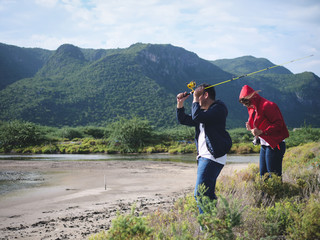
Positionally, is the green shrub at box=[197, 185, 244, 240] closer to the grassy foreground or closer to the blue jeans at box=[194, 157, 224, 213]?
the grassy foreground

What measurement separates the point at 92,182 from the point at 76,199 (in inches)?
118

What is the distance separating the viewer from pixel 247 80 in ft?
409

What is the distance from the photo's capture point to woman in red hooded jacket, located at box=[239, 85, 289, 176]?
451cm

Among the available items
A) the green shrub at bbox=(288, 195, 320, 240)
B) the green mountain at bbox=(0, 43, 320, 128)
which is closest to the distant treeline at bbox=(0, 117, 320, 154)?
the green mountain at bbox=(0, 43, 320, 128)

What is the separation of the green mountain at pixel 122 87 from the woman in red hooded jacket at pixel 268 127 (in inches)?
2201

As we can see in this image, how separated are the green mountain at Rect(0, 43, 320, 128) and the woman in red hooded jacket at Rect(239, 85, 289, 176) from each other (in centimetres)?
5591

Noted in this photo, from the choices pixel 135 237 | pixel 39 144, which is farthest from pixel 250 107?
pixel 39 144

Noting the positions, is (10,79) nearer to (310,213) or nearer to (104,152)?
(104,152)

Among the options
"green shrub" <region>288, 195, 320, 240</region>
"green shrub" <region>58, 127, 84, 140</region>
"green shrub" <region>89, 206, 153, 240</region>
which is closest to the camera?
"green shrub" <region>89, 206, 153, 240</region>

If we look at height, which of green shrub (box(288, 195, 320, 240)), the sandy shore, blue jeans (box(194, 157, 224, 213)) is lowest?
the sandy shore

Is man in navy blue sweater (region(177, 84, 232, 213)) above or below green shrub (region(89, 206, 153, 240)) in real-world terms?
above

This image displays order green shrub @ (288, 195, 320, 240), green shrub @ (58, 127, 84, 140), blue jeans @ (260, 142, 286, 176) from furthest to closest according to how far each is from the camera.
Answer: green shrub @ (58, 127, 84, 140)
blue jeans @ (260, 142, 286, 176)
green shrub @ (288, 195, 320, 240)

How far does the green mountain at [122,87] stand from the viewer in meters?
71.2

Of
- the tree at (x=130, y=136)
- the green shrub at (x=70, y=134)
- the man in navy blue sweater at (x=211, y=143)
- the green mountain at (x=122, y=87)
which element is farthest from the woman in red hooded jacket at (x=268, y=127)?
the green mountain at (x=122, y=87)
